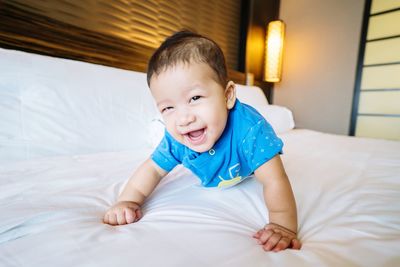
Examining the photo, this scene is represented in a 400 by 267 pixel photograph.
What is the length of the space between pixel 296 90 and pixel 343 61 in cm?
60

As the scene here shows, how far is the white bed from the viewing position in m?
0.35

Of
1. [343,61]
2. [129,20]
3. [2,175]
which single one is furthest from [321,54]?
[2,175]

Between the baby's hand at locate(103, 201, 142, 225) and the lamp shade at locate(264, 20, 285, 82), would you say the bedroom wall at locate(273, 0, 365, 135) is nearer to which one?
the lamp shade at locate(264, 20, 285, 82)

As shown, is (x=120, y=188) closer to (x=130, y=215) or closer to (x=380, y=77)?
(x=130, y=215)

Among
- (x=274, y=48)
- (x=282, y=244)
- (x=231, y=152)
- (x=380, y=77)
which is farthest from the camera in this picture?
(x=274, y=48)

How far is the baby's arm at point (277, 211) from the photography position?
1.32ft

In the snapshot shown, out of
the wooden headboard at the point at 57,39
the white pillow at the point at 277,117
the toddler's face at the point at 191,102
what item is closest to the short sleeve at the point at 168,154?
the toddler's face at the point at 191,102

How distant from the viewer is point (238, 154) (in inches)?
24.1

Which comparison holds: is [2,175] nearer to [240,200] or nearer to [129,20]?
[240,200]

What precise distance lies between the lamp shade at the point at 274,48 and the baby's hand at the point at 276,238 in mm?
2583

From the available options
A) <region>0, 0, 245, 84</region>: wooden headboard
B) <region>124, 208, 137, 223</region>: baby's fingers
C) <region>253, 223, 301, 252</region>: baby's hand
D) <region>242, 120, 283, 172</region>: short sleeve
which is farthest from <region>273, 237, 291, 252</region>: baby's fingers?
<region>0, 0, 245, 84</region>: wooden headboard

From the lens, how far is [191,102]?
51 centimetres

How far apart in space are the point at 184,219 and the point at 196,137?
19 centimetres

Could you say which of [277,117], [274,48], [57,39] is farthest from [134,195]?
[274,48]
